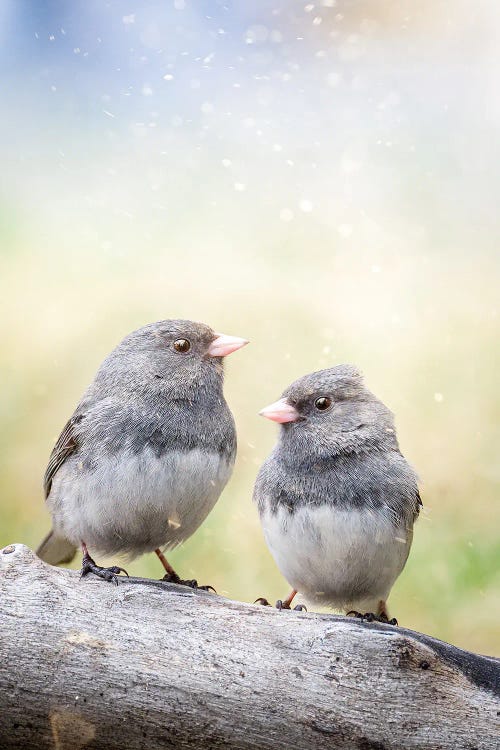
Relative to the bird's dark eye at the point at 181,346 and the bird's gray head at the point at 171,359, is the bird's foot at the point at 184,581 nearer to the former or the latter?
the bird's gray head at the point at 171,359

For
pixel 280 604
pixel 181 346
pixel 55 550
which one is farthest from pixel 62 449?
pixel 280 604

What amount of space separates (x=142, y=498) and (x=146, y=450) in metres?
0.11

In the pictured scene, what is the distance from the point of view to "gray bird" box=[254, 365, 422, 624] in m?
1.95

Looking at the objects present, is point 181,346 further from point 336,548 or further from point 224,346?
point 336,548

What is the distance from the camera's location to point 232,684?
172cm

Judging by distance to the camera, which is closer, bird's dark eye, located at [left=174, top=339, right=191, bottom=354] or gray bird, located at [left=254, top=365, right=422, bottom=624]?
gray bird, located at [left=254, top=365, right=422, bottom=624]

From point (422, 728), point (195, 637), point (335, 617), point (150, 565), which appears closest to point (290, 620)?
point (335, 617)

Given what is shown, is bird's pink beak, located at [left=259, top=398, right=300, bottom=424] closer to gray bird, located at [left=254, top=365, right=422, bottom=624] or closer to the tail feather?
gray bird, located at [left=254, top=365, right=422, bottom=624]

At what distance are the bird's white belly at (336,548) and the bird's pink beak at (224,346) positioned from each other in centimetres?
42

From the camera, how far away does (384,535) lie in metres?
1.96

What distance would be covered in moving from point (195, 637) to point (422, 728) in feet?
1.64

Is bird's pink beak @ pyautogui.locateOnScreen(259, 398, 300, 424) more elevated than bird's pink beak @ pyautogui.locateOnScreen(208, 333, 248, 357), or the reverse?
bird's pink beak @ pyautogui.locateOnScreen(208, 333, 248, 357)

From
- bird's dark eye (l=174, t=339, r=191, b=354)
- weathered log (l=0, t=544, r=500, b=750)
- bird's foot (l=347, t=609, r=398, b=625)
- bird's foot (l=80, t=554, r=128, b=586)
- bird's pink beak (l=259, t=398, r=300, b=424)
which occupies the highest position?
bird's dark eye (l=174, t=339, r=191, b=354)

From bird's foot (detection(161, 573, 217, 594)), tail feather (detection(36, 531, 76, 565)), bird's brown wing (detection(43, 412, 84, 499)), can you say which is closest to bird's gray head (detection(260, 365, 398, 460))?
bird's foot (detection(161, 573, 217, 594))
